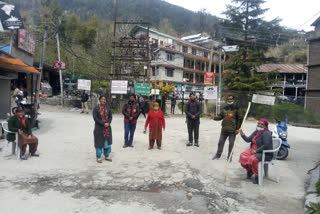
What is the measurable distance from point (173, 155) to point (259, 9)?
22211mm

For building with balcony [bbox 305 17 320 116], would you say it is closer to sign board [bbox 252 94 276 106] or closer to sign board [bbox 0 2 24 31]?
sign board [bbox 252 94 276 106]

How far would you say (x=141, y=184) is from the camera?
16.4 feet

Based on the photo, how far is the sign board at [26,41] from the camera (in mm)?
12105

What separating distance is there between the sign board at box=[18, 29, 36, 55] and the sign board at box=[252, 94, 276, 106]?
14.3 m

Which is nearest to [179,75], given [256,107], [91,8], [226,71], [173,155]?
[226,71]

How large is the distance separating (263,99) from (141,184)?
15.1 m

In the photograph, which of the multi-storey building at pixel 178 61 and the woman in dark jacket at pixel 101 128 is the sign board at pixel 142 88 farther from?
the multi-storey building at pixel 178 61

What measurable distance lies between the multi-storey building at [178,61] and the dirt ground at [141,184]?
1324 inches

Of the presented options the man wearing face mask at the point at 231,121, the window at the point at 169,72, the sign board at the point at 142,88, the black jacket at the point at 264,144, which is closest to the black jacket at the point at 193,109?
the man wearing face mask at the point at 231,121

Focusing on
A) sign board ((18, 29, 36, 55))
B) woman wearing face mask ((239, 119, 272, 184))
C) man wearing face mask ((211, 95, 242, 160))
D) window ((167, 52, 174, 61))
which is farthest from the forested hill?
woman wearing face mask ((239, 119, 272, 184))

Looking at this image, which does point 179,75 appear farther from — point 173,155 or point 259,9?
point 173,155

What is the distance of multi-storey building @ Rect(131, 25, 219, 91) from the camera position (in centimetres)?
4281

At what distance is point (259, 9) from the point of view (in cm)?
2469

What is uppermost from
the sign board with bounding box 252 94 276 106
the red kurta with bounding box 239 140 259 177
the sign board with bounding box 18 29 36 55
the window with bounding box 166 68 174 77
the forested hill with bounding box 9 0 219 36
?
the forested hill with bounding box 9 0 219 36
